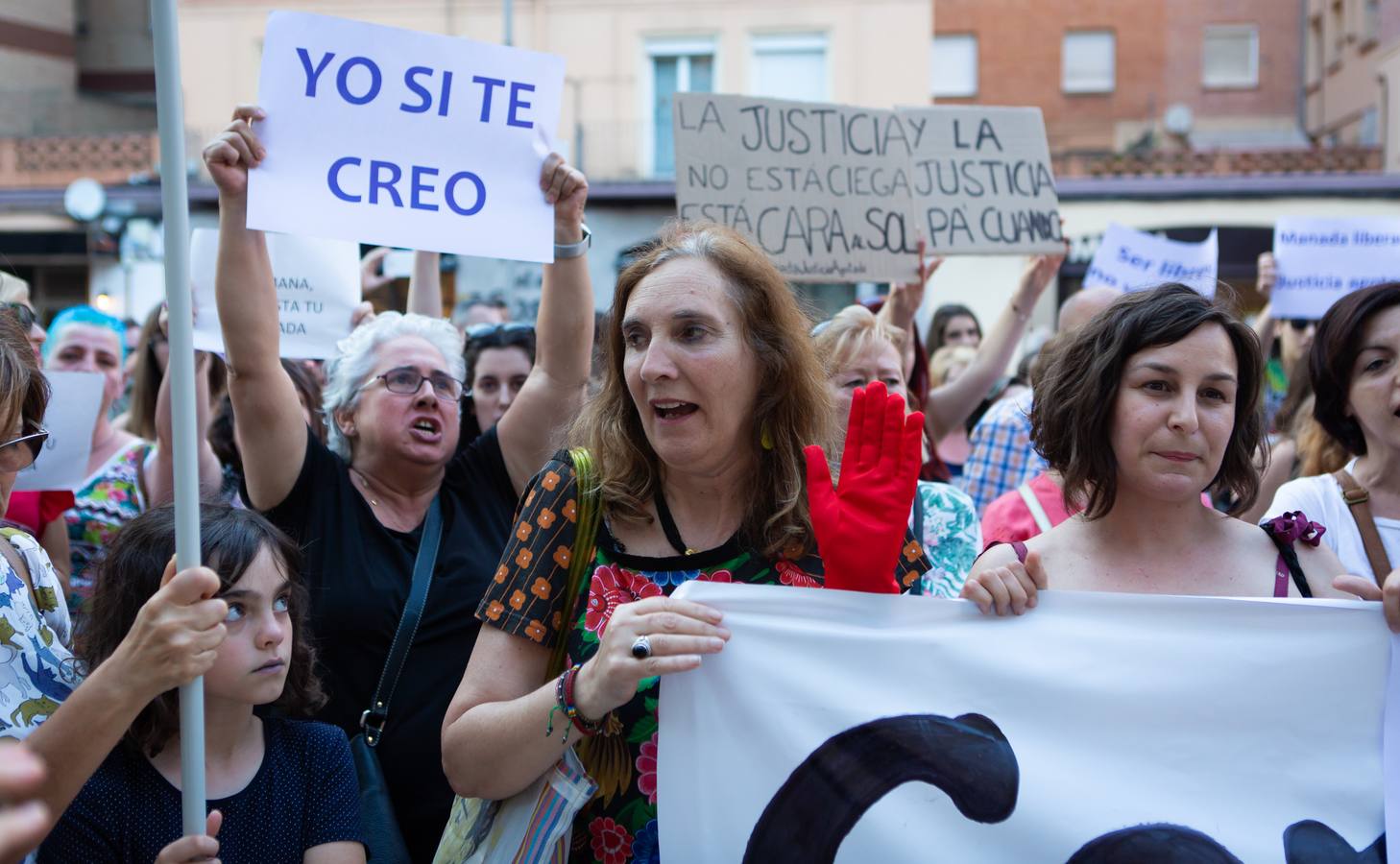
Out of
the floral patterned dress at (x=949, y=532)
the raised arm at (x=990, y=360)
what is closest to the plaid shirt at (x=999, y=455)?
the raised arm at (x=990, y=360)

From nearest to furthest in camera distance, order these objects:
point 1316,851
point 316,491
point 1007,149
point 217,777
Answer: point 1316,851
point 217,777
point 316,491
point 1007,149

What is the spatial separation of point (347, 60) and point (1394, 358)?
247 cm

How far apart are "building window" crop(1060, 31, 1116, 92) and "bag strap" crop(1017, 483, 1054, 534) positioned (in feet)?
73.1

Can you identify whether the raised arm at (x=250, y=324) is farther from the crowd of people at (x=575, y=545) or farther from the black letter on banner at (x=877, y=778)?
the black letter on banner at (x=877, y=778)

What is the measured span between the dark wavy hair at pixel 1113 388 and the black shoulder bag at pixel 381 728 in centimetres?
142

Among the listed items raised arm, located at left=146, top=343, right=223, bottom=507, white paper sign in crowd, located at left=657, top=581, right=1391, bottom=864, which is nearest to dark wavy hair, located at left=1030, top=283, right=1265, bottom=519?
white paper sign in crowd, located at left=657, top=581, right=1391, bottom=864

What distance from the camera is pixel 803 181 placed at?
4590 mm

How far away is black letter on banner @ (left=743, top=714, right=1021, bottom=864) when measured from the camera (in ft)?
6.86

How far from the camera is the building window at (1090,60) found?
78.3ft

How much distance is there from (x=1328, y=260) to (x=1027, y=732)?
4372 millimetres

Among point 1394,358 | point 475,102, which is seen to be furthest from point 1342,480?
point 475,102

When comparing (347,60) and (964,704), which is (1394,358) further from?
(347,60)

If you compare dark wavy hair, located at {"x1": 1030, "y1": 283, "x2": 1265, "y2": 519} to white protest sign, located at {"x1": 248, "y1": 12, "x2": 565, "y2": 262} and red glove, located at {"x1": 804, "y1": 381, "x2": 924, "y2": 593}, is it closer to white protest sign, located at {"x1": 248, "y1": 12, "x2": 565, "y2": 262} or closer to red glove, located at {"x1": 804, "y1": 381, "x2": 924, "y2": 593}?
red glove, located at {"x1": 804, "y1": 381, "x2": 924, "y2": 593}

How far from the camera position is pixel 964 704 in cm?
217
